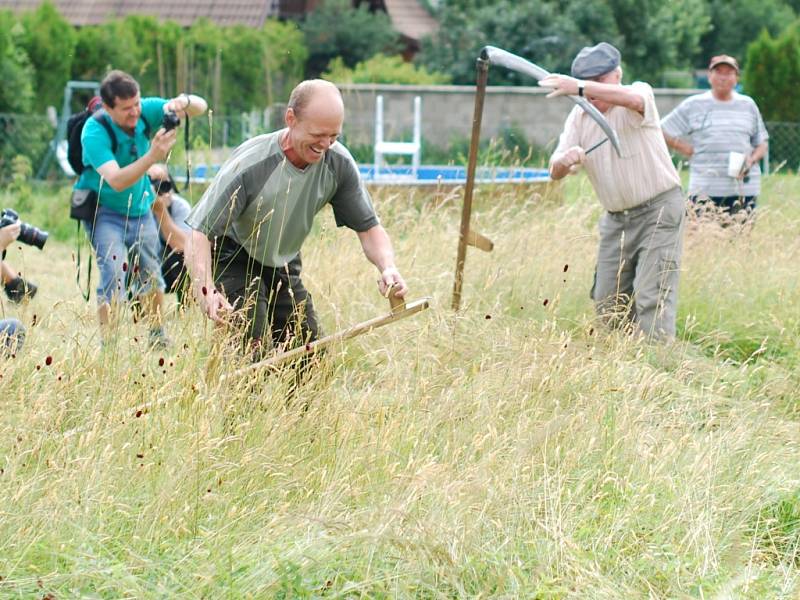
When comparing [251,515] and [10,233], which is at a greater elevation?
[10,233]

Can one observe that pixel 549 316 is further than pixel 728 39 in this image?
No

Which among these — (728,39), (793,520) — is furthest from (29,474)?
(728,39)

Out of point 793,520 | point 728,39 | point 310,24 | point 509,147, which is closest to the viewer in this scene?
point 793,520

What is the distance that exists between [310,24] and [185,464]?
85.4ft

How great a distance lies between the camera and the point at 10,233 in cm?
523

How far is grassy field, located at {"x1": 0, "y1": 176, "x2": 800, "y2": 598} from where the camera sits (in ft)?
11.8

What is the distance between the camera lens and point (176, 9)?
31484 millimetres

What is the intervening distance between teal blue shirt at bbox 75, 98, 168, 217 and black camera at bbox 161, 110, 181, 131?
29cm

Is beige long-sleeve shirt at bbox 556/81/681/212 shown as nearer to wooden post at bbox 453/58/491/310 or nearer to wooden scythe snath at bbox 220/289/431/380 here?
wooden post at bbox 453/58/491/310

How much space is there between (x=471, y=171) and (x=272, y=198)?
5.10 ft

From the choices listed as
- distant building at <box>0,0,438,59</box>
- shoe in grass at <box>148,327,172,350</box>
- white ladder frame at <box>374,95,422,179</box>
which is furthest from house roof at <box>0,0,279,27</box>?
shoe in grass at <box>148,327,172,350</box>

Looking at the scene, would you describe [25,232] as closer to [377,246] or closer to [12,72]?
[377,246]

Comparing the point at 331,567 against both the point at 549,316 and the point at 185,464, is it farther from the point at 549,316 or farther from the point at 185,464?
the point at 549,316

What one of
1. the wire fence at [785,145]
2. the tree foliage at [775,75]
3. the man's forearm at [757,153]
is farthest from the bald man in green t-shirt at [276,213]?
the tree foliage at [775,75]
